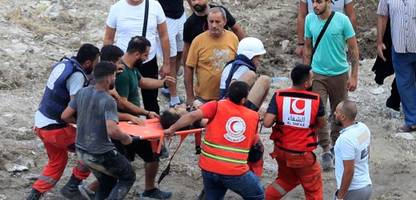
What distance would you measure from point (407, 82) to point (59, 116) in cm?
477

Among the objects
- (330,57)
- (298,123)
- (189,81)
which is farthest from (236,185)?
(330,57)

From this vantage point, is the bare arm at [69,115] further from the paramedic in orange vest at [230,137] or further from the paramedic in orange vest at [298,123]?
the paramedic in orange vest at [298,123]

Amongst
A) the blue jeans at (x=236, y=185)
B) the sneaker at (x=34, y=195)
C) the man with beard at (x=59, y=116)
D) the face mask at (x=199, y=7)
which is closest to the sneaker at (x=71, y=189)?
the man with beard at (x=59, y=116)

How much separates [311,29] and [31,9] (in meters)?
5.33

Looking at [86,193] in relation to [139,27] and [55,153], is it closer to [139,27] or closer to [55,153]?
[55,153]

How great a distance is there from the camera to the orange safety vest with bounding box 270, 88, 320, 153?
8.55 meters

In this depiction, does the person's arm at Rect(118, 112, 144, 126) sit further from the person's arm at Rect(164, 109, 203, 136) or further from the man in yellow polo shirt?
the man in yellow polo shirt

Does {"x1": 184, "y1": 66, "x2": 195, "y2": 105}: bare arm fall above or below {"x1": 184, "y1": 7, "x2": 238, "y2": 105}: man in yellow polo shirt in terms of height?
below

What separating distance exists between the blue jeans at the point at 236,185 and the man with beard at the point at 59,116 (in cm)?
133

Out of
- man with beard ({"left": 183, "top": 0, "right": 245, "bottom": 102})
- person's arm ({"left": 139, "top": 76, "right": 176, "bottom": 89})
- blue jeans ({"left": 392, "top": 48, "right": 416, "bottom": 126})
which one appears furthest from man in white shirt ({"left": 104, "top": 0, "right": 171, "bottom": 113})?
blue jeans ({"left": 392, "top": 48, "right": 416, "bottom": 126})

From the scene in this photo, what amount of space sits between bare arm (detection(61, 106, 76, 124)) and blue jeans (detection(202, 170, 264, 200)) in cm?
124

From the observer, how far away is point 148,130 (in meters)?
8.54

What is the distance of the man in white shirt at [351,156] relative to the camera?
7781 millimetres

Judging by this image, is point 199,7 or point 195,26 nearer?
point 199,7
